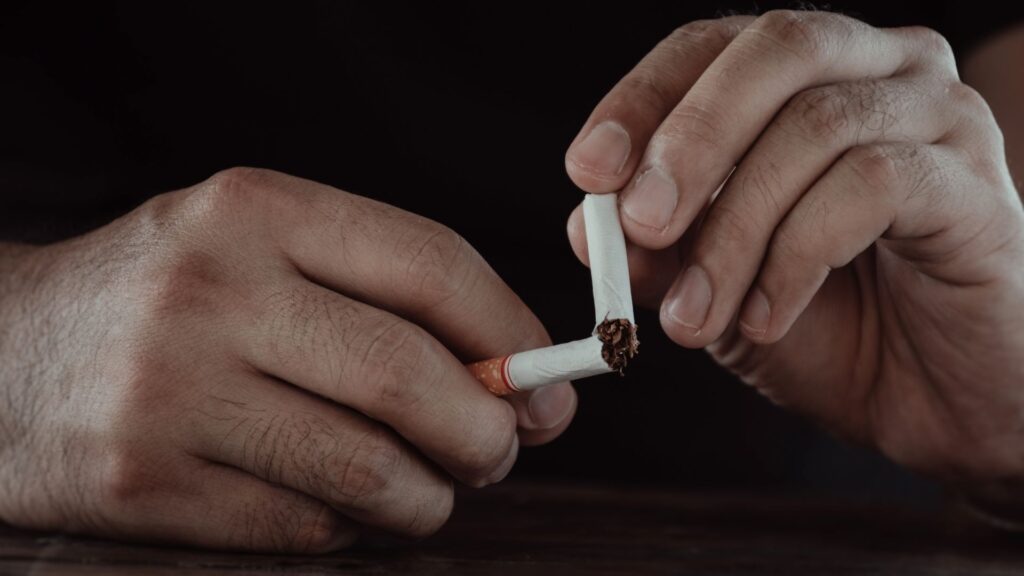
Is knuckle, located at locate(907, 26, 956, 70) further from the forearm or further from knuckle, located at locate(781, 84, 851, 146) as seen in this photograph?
the forearm

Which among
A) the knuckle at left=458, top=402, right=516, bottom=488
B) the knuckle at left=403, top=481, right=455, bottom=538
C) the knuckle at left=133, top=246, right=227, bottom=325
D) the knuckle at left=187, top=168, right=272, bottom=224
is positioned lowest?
the knuckle at left=403, top=481, right=455, bottom=538

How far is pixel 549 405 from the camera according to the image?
0.80 m

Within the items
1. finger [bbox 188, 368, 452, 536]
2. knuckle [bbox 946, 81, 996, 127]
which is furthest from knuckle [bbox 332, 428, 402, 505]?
knuckle [bbox 946, 81, 996, 127]

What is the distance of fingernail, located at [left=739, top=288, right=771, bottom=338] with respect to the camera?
78 cm

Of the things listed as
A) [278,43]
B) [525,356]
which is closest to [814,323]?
[525,356]

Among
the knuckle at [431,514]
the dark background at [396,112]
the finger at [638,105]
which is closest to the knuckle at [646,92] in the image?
the finger at [638,105]

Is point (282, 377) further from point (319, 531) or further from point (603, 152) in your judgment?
point (603, 152)

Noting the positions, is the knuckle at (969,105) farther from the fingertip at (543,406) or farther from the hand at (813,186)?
the fingertip at (543,406)

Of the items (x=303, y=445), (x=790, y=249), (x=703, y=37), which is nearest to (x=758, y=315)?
(x=790, y=249)

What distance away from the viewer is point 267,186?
746 millimetres

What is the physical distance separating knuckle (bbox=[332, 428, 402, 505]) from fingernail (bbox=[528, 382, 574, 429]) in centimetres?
13

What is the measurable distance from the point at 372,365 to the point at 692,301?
0.82ft

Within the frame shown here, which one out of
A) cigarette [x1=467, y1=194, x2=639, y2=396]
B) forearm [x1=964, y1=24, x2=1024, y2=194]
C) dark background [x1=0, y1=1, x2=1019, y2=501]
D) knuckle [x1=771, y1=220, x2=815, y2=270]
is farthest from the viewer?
forearm [x1=964, y1=24, x2=1024, y2=194]

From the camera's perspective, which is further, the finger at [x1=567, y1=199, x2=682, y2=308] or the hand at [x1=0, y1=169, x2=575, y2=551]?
the finger at [x1=567, y1=199, x2=682, y2=308]
